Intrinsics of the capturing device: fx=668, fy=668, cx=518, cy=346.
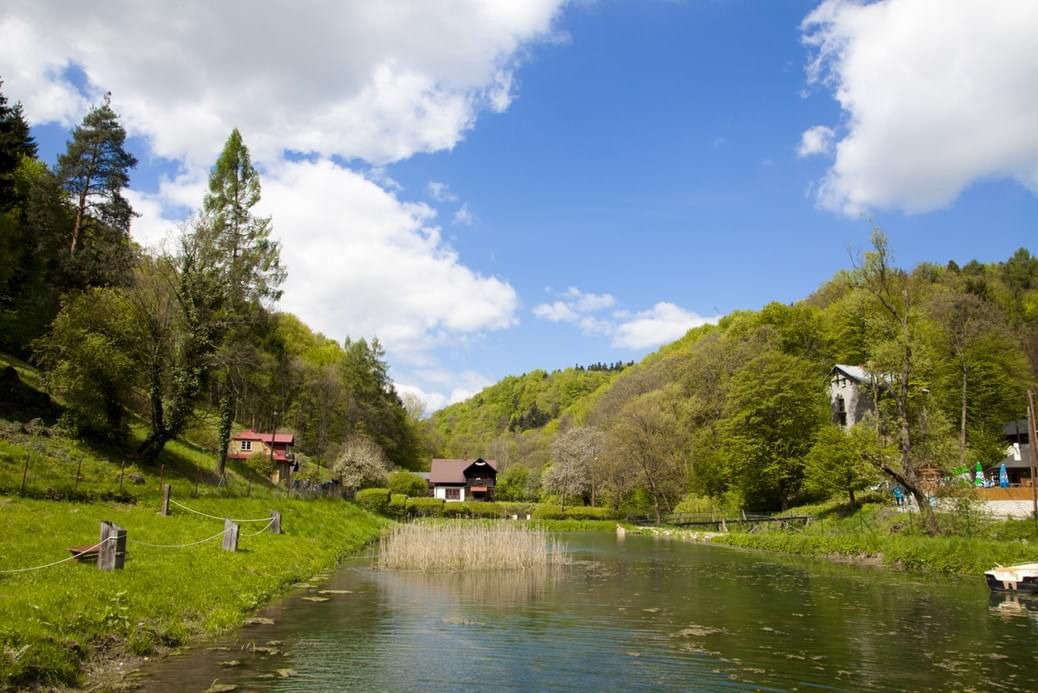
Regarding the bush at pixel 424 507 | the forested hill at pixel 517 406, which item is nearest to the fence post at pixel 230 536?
the bush at pixel 424 507

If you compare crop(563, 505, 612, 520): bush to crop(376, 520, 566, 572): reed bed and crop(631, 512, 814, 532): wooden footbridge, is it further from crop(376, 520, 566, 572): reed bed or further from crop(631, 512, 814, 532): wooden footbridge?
crop(376, 520, 566, 572): reed bed

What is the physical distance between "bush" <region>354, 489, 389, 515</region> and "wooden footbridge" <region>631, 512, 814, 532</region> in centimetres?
2466

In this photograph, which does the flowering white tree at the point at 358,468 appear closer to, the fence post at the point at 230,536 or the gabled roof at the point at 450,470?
the gabled roof at the point at 450,470

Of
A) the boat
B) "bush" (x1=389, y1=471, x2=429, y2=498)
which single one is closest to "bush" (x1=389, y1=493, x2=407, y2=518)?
"bush" (x1=389, y1=471, x2=429, y2=498)

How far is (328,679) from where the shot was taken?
1099 centimetres

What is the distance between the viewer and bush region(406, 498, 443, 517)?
223 ft

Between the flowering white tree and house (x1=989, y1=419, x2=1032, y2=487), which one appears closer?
house (x1=989, y1=419, x2=1032, y2=487)

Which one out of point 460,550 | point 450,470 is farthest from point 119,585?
point 450,470

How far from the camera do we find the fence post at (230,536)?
20641 millimetres

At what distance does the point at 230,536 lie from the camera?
20.8m

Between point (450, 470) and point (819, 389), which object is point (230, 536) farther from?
point (450, 470)

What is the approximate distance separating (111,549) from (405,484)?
6339cm

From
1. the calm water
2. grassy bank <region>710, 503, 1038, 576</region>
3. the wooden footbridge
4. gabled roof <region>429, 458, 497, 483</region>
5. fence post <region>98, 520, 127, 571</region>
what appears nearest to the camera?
the calm water

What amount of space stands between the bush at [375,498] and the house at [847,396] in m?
43.9
